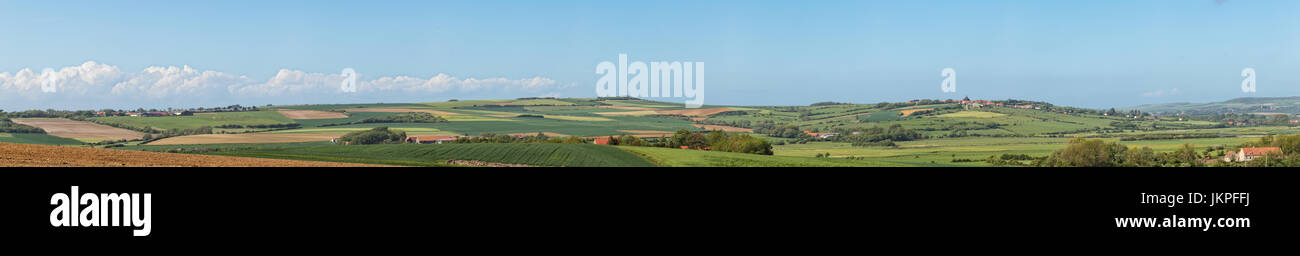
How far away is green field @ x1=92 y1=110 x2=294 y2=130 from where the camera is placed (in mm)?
92312

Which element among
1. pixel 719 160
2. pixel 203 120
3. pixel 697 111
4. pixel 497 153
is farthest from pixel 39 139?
pixel 697 111

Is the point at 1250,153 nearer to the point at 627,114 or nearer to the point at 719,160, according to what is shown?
the point at 719,160

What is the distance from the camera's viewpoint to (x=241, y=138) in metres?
80.2

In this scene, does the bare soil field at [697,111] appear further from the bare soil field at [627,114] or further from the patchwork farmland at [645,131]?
the bare soil field at [627,114]

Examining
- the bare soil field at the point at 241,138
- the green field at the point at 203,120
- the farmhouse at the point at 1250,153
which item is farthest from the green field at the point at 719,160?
the green field at the point at 203,120

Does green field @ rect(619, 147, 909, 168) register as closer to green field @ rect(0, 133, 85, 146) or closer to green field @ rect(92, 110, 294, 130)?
green field @ rect(0, 133, 85, 146)

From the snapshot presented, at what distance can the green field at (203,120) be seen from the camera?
303 ft

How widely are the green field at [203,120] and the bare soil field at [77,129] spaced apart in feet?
11.8

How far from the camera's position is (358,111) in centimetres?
12925

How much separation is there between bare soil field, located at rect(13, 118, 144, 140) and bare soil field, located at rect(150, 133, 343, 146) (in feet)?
17.4

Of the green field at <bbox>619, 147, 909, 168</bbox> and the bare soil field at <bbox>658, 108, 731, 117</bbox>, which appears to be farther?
the bare soil field at <bbox>658, 108, 731, 117</bbox>

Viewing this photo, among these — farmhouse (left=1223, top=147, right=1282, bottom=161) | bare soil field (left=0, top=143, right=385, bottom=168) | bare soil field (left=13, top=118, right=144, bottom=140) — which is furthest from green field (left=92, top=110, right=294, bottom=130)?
farmhouse (left=1223, top=147, right=1282, bottom=161)

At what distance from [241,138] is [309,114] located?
40.5 m
